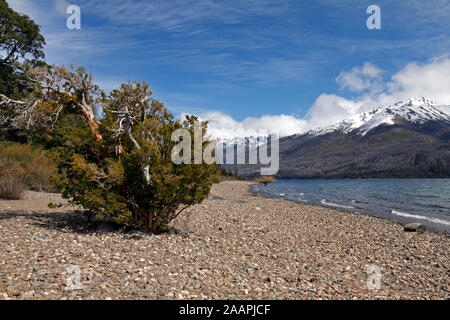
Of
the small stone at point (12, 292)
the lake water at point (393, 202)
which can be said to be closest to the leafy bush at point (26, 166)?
the small stone at point (12, 292)

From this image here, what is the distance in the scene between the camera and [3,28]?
3484cm

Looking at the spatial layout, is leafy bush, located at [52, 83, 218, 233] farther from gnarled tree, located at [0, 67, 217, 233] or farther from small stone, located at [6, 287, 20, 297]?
small stone, located at [6, 287, 20, 297]

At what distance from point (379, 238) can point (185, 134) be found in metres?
11.2

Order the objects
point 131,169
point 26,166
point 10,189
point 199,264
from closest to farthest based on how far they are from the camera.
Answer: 1. point 199,264
2. point 131,169
3. point 10,189
4. point 26,166

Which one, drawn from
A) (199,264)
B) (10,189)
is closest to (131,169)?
(199,264)

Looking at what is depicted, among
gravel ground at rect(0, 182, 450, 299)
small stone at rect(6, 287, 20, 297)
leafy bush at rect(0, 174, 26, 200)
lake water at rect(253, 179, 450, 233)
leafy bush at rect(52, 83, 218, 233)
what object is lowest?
lake water at rect(253, 179, 450, 233)

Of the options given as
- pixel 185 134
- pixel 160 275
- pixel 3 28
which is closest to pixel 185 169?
pixel 185 134

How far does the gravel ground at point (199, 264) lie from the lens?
627 centimetres

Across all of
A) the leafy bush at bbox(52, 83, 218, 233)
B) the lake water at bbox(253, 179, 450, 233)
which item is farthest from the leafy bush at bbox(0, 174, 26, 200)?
the lake water at bbox(253, 179, 450, 233)

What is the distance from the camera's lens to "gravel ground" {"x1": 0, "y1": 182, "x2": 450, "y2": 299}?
6.27 meters

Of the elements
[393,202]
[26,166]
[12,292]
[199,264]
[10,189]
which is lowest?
[393,202]

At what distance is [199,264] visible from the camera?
8.20 m

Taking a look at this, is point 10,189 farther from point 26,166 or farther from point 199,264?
point 199,264

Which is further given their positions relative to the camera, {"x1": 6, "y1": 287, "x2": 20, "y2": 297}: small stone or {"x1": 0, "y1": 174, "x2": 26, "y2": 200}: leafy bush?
{"x1": 0, "y1": 174, "x2": 26, "y2": 200}: leafy bush
